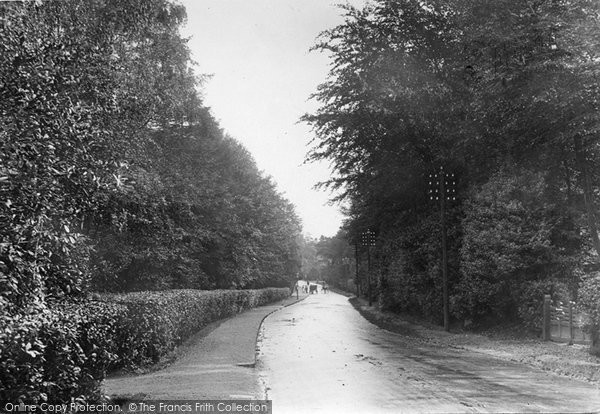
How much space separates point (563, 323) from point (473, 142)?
24.8 feet

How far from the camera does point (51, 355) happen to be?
487 centimetres

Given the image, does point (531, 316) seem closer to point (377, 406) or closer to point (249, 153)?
point (377, 406)

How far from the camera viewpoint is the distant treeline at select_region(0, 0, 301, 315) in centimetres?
450

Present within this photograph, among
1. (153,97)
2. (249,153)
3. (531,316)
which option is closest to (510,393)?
(531,316)

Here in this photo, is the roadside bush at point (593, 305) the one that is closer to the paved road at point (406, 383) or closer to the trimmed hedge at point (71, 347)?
the paved road at point (406, 383)

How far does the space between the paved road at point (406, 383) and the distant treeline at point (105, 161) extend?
426 centimetres

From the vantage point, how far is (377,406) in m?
7.72

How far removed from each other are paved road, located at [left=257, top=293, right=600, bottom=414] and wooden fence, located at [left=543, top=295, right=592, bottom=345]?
3.21 m

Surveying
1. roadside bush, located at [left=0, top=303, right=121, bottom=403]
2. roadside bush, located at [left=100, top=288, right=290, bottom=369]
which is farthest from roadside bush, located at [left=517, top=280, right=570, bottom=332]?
roadside bush, located at [left=0, top=303, right=121, bottom=403]

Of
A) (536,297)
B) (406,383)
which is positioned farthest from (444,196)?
(406,383)

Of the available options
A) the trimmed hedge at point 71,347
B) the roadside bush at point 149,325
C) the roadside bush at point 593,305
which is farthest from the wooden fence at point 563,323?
the trimmed hedge at point 71,347

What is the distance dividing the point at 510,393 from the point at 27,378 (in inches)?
290

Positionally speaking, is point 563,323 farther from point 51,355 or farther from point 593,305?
point 51,355

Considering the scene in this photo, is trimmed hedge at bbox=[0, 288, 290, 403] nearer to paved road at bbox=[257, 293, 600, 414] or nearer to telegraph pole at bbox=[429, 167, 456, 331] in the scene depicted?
paved road at bbox=[257, 293, 600, 414]
